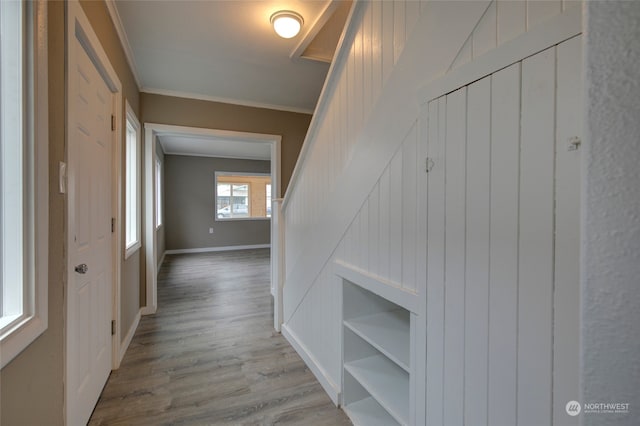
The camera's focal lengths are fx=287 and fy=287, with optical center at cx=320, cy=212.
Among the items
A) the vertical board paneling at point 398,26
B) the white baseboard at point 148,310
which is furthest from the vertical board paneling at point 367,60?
the white baseboard at point 148,310

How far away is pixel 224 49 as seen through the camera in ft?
8.07

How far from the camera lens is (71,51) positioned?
1.28m

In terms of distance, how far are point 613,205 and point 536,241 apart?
0.47m

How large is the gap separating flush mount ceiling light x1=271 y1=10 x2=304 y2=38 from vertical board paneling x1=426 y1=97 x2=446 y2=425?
1542mm

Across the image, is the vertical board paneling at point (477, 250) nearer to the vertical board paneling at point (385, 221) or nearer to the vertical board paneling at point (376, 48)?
the vertical board paneling at point (385, 221)

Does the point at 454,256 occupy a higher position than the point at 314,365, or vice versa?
the point at 454,256

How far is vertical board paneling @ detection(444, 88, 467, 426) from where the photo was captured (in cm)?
90

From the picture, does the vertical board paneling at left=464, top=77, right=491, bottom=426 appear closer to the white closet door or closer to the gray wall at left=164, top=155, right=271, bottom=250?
the white closet door

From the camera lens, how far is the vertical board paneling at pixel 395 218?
120 cm

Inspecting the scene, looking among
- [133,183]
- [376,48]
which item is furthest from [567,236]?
[133,183]

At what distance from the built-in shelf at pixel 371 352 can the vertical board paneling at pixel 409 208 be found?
213 millimetres

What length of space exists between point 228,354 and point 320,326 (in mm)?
878

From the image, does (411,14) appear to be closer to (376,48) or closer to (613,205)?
(376,48)

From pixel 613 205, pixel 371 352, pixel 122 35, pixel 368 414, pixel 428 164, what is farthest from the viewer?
pixel 122 35
